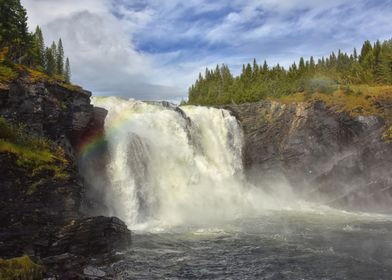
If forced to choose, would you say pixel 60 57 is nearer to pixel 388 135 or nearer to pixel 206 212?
pixel 206 212

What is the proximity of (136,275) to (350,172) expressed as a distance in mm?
37186

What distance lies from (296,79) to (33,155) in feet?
199

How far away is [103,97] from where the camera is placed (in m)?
52.3

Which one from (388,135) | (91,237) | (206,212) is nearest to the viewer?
(91,237)

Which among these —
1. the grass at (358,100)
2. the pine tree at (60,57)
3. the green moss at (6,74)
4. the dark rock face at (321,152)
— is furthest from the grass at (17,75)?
the pine tree at (60,57)

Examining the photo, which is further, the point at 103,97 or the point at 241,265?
the point at 103,97

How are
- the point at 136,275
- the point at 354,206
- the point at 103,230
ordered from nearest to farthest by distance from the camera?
1. the point at 136,275
2. the point at 103,230
3. the point at 354,206

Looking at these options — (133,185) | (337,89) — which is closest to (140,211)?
(133,185)

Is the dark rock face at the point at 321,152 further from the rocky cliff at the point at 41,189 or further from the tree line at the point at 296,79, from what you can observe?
the rocky cliff at the point at 41,189

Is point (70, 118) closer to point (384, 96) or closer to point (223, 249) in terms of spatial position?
point (223, 249)

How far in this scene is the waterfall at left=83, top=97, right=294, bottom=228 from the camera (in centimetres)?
4009

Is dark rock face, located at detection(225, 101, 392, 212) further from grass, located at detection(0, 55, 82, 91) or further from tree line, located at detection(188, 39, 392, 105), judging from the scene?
grass, located at detection(0, 55, 82, 91)

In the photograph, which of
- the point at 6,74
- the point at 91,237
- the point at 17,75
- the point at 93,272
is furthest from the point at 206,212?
the point at 6,74

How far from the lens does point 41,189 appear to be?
26.9 m
